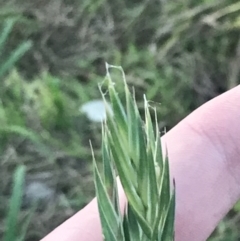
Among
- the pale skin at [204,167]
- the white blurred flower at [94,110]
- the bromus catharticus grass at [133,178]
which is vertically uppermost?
the bromus catharticus grass at [133,178]

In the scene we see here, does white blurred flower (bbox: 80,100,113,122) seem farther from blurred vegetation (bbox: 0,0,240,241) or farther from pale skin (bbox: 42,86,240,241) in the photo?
pale skin (bbox: 42,86,240,241)

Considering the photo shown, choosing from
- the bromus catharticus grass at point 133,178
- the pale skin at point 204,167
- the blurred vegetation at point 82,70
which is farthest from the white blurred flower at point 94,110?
the bromus catharticus grass at point 133,178

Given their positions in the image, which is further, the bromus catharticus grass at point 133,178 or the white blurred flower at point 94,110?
the white blurred flower at point 94,110

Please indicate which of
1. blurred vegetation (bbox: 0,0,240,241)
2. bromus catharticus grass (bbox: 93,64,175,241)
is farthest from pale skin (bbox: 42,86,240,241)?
bromus catharticus grass (bbox: 93,64,175,241)

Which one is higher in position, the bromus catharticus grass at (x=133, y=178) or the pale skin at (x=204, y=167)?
the bromus catharticus grass at (x=133, y=178)

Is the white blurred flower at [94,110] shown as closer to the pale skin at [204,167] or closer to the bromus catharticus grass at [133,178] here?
the pale skin at [204,167]

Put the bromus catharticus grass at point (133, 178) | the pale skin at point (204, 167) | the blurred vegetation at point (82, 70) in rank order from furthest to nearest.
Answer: the blurred vegetation at point (82, 70), the pale skin at point (204, 167), the bromus catharticus grass at point (133, 178)

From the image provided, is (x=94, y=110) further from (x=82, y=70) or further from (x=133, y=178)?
(x=133, y=178)

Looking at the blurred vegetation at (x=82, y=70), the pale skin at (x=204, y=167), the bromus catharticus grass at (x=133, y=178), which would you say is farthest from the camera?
the blurred vegetation at (x=82, y=70)
